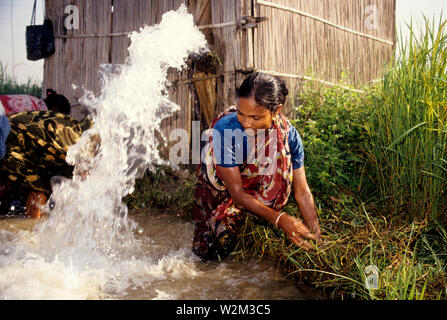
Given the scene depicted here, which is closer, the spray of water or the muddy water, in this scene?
the muddy water

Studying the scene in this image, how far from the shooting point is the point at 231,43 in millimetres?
4684

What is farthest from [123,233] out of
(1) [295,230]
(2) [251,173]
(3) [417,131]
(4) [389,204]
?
(3) [417,131]

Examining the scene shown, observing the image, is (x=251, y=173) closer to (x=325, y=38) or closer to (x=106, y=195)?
(x=106, y=195)

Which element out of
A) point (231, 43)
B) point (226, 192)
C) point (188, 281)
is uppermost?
point (231, 43)

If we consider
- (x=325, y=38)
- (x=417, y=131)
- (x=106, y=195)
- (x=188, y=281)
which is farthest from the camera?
(x=325, y=38)

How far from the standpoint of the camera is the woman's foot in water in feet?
14.1

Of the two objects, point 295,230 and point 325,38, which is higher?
point 325,38

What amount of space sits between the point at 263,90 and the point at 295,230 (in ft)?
3.09

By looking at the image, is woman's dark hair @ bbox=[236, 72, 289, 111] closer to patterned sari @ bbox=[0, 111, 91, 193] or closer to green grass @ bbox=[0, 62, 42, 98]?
patterned sari @ bbox=[0, 111, 91, 193]

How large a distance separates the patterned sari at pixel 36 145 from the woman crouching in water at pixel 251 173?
180 centimetres

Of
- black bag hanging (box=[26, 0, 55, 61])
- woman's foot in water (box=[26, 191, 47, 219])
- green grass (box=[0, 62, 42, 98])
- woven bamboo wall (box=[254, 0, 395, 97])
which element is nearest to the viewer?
woman's foot in water (box=[26, 191, 47, 219])

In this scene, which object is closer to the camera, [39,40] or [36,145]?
[36,145]

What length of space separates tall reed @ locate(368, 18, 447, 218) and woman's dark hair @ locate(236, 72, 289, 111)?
0.94 m

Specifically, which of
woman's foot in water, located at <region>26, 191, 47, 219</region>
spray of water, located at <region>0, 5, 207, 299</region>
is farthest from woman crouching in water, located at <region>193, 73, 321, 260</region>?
woman's foot in water, located at <region>26, 191, 47, 219</region>
